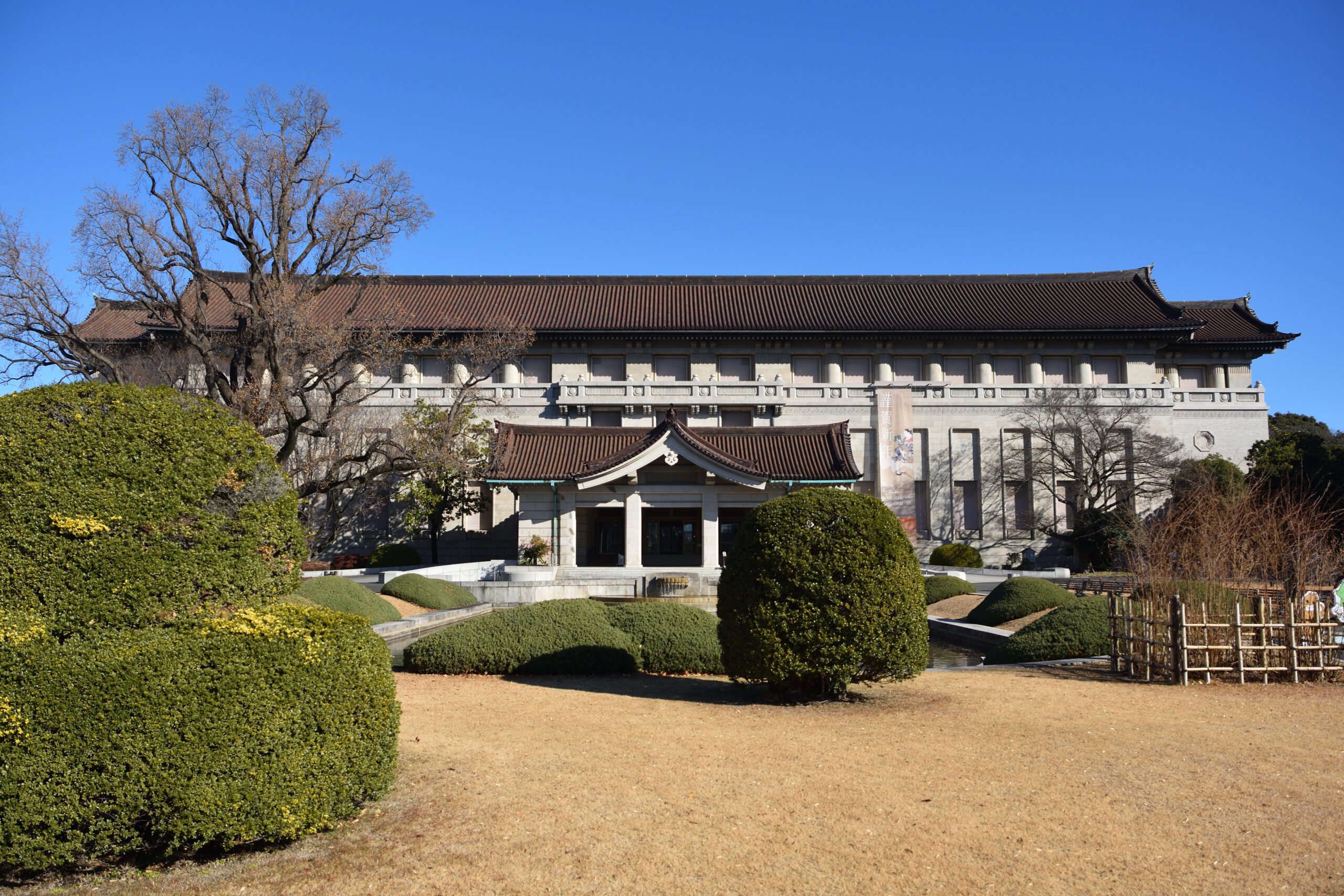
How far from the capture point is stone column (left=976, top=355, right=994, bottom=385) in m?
41.8

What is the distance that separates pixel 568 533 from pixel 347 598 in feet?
41.9

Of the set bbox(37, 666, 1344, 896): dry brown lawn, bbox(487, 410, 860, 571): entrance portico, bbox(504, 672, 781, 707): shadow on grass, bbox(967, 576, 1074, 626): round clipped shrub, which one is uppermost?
bbox(487, 410, 860, 571): entrance portico

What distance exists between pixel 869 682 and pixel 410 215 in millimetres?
19237

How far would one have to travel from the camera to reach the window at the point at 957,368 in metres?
42.4

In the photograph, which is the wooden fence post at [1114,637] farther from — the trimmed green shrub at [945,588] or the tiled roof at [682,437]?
the tiled roof at [682,437]

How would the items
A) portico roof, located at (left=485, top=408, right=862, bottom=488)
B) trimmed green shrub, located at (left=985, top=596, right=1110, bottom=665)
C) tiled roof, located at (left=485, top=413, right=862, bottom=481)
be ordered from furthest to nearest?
1. tiled roof, located at (left=485, top=413, right=862, bottom=481)
2. portico roof, located at (left=485, top=408, right=862, bottom=488)
3. trimmed green shrub, located at (left=985, top=596, right=1110, bottom=665)

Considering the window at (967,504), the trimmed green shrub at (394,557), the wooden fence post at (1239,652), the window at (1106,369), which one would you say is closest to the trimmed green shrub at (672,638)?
the wooden fence post at (1239,652)

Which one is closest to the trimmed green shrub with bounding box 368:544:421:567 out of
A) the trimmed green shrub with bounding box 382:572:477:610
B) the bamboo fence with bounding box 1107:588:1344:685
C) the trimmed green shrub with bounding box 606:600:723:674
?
the trimmed green shrub with bounding box 382:572:477:610

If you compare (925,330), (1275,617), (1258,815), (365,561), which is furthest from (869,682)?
(925,330)

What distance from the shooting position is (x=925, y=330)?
135 ft

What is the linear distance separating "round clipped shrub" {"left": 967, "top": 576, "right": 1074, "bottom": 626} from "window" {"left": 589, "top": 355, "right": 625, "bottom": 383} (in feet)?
85.9

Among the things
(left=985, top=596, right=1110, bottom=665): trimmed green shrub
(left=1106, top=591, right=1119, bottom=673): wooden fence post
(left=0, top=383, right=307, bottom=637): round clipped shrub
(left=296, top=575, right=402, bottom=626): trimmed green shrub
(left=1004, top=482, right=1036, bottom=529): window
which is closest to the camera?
(left=0, top=383, right=307, bottom=637): round clipped shrub

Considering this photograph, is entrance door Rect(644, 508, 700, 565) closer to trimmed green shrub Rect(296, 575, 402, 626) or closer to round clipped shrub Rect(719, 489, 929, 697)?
trimmed green shrub Rect(296, 575, 402, 626)

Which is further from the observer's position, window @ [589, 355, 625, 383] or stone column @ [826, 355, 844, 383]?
window @ [589, 355, 625, 383]
